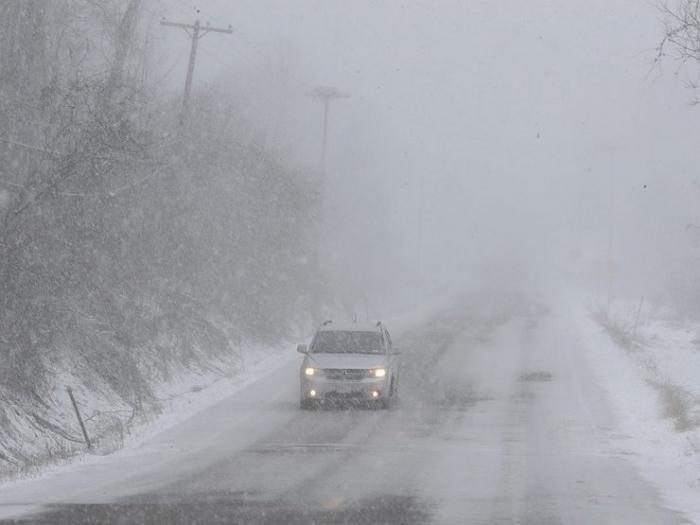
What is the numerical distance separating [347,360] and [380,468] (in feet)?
23.8

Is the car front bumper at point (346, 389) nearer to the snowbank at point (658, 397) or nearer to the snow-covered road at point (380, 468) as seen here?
the snow-covered road at point (380, 468)

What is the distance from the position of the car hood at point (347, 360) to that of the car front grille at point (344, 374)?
0.08 meters

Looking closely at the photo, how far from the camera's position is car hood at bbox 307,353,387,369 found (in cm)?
2088

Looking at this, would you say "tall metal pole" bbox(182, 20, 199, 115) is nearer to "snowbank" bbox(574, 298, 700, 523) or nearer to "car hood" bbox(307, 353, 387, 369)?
"car hood" bbox(307, 353, 387, 369)

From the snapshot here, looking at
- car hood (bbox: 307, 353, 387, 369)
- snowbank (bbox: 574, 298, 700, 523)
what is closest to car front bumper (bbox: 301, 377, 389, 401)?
car hood (bbox: 307, 353, 387, 369)

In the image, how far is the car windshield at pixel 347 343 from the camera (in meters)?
22.0

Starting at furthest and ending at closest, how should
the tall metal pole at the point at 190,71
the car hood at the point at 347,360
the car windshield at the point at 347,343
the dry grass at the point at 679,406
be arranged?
the tall metal pole at the point at 190,71, the car windshield at the point at 347,343, the car hood at the point at 347,360, the dry grass at the point at 679,406

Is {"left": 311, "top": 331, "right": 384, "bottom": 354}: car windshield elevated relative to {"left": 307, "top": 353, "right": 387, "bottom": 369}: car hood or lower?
elevated

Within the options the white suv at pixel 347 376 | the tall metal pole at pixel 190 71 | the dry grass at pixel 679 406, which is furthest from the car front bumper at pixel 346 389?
the tall metal pole at pixel 190 71

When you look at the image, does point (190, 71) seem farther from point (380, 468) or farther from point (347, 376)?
→ point (380, 468)

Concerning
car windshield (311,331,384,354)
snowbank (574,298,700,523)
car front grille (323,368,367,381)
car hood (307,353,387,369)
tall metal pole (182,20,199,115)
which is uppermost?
tall metal pole (182,20,199,115)

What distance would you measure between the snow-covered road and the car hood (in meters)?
0.91

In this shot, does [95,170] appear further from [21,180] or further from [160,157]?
[160,157]

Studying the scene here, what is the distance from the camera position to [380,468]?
13.9 meters
